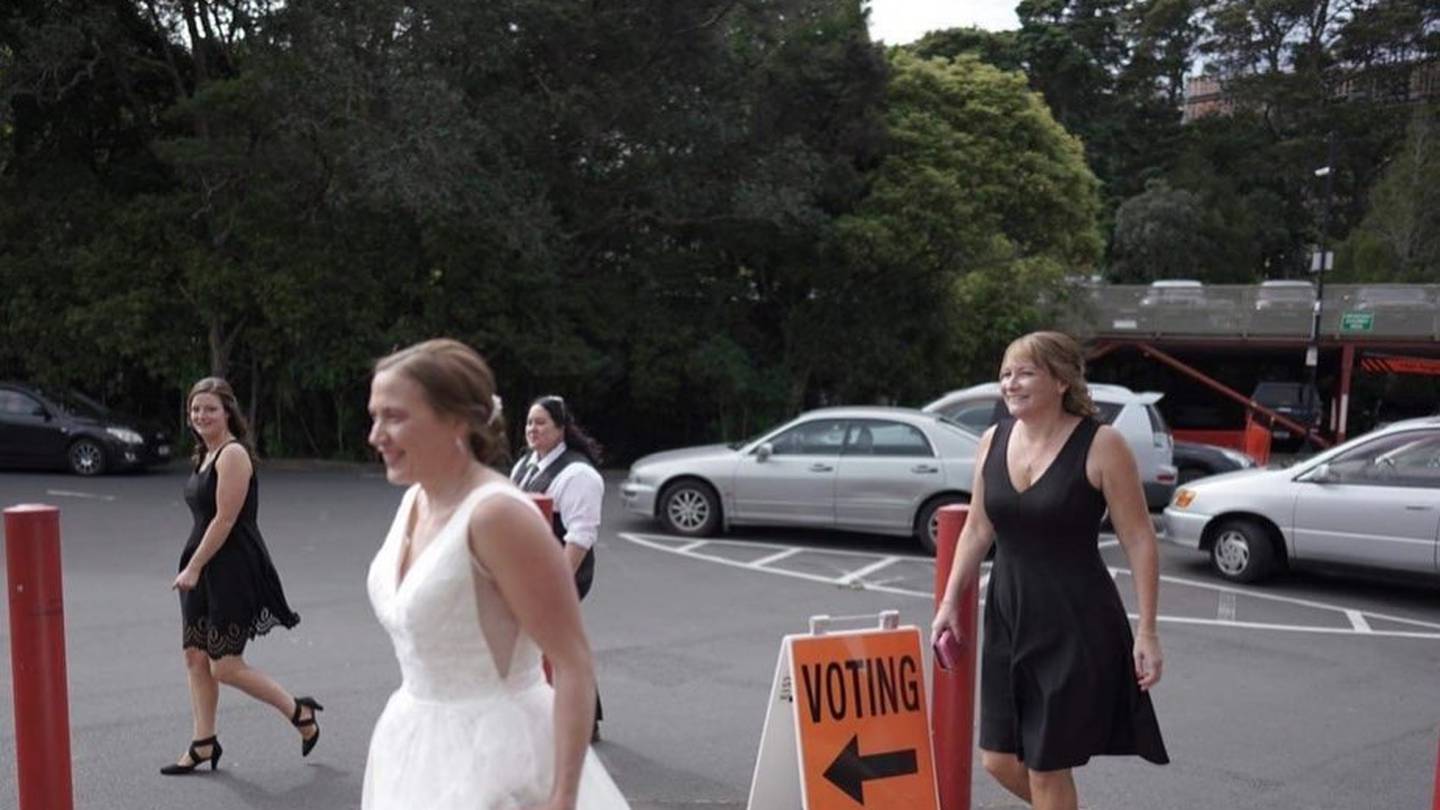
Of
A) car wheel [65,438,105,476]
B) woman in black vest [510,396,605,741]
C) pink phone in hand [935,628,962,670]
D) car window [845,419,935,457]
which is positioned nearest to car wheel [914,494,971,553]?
car window [845,419,935,457]

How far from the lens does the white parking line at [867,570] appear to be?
1070 centimetres

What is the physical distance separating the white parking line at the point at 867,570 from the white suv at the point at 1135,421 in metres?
2.46

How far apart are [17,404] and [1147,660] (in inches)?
733

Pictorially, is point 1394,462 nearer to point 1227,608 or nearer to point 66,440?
point 1227,608

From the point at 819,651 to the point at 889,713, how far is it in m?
0.36

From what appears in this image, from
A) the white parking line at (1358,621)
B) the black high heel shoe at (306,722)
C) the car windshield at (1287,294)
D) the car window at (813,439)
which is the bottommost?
the white parking line at (1358,621)

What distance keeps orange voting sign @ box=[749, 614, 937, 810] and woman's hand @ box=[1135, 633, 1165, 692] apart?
941 mm

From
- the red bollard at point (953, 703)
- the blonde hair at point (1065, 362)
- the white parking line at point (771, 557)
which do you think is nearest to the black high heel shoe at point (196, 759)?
the red bollard at point (953, 703)

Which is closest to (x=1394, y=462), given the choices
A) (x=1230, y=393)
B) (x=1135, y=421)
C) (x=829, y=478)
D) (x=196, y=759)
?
(x=1135, y=421)

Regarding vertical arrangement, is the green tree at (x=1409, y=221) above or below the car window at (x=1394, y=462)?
above

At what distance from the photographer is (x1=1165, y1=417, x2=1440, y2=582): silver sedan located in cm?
980

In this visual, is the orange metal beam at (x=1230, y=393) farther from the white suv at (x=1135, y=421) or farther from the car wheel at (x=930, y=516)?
the car wheel at (x=930, y=516)

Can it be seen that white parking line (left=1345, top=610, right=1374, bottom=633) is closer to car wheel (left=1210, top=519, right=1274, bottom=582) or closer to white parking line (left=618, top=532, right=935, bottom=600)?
car wheel (left=1210, top=519, right=1274, bottom=582)

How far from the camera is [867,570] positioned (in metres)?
11.3
